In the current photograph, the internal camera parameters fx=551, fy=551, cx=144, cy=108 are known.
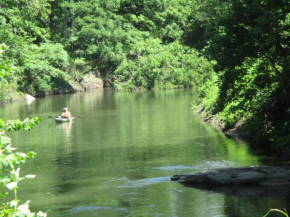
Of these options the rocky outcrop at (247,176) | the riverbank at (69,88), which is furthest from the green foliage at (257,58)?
the riverbank at (69,88)

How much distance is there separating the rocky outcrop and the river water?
0.51 m

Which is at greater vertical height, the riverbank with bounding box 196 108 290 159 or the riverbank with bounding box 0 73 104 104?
the riverbank with bounding box 0 73 104 104

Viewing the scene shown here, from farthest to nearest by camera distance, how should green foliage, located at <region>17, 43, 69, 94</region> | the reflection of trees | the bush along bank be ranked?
green foliage, located at <region>17, 43, 69, 94</region>
the bush along bank
the reflection of trees

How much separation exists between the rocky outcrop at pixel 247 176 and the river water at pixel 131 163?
1.68 ft

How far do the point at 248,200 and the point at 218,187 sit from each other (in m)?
1.45

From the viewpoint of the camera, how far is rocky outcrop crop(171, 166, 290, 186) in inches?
587

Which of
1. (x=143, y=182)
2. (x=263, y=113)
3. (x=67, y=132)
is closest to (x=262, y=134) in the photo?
(x=263, y=113)

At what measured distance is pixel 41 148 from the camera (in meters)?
23.4

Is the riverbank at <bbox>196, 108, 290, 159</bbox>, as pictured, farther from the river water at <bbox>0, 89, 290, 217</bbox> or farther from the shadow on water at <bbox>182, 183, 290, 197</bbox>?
the shadow on water at <bbox>182, 183, 290, 197</bbox>

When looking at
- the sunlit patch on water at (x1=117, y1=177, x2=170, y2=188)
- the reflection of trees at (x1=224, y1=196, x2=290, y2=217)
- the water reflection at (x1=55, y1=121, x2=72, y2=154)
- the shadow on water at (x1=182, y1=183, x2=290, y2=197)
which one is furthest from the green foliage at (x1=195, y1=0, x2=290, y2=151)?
the water reflection at (x1=55, y1=121, x2=72, y2=154)

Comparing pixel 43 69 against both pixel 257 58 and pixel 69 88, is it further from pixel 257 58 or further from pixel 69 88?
pixel 257 58

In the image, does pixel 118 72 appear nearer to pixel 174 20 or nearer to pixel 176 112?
pixel 174 20

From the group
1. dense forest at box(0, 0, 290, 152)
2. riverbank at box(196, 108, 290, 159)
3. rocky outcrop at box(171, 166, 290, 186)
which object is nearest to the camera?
rocky outcrop at box(171, 166, 290, 186)

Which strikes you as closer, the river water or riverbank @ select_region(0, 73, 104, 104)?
the river water
